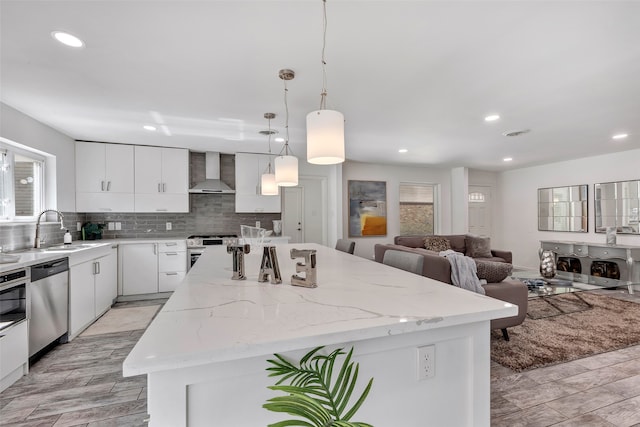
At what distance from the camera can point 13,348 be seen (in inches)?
87.2

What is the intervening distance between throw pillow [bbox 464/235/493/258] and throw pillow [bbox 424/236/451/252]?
0.43 m

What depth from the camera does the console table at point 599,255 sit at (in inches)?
188

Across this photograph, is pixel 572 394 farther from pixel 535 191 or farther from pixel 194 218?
pixel 535 191

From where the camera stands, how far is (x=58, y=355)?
8.84 ft

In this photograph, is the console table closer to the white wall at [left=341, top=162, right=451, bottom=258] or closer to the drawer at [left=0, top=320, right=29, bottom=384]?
the white wall at [left=341, top=162, right=451, bottom=258]

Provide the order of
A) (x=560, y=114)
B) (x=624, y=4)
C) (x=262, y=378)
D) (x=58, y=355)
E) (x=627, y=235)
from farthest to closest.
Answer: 1. (x=627, y=235)
2. (x=560, y=114)
3. (x=58, y=355)
4. (x=624, y=4)
5. (x=262, y=378)

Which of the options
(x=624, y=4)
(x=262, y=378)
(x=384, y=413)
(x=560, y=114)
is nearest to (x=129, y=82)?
(x=262, y=378)

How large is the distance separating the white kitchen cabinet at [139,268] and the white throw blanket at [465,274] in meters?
4.07

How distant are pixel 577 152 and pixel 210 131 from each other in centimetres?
621

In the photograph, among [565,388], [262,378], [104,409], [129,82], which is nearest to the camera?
[262,378]

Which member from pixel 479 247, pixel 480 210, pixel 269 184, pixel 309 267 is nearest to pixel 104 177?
pixel 269 184

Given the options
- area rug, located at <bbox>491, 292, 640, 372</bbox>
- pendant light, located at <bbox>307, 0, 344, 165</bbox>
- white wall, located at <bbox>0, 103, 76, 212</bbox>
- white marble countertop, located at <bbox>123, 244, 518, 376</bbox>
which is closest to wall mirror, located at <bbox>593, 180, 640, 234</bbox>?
area rug, located at <bbox>491, 292, 640, 372</bbox>

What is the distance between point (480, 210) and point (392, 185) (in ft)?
8.34

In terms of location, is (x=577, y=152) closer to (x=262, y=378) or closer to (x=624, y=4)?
(x=624, y=4)
